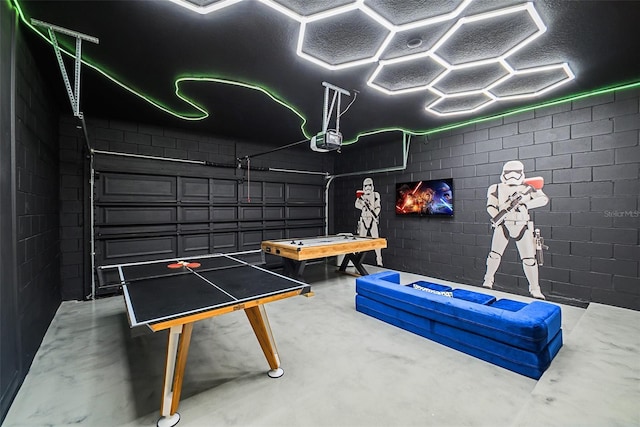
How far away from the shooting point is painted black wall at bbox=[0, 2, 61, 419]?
1.87 m

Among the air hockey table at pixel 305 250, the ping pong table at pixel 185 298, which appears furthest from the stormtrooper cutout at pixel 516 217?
the ping pong table at pixel 185 298

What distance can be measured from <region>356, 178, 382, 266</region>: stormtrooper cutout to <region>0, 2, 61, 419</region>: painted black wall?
17.0ft

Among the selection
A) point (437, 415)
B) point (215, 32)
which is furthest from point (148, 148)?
point (437, 415)

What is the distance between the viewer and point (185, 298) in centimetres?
191

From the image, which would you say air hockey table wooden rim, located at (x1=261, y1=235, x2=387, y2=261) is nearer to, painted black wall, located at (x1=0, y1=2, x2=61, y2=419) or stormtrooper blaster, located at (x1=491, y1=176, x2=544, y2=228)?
stormtrooper blaster, located at (x1=491, y1=176, x2=544, y2=228)

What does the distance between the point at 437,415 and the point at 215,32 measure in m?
3.13

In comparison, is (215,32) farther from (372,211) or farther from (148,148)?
(372,211)

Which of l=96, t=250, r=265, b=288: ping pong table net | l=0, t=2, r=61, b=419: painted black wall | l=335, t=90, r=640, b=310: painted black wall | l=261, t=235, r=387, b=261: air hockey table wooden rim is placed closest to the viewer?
l=0, t=2, r=61, b=419: painted black wall

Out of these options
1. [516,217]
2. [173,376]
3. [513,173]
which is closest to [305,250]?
[173,376]

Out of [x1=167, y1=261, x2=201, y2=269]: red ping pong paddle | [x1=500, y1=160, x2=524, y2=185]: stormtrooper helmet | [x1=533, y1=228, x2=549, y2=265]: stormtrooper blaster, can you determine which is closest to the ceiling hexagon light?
[x1=500, y1=160, x2=524, y2=185]: stormtrooper helmet

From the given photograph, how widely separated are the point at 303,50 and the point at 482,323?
111 inches

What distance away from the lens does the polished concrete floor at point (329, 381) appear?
174cm

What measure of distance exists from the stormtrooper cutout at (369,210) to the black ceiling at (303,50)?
247 centimetres

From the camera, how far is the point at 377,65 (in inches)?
110
